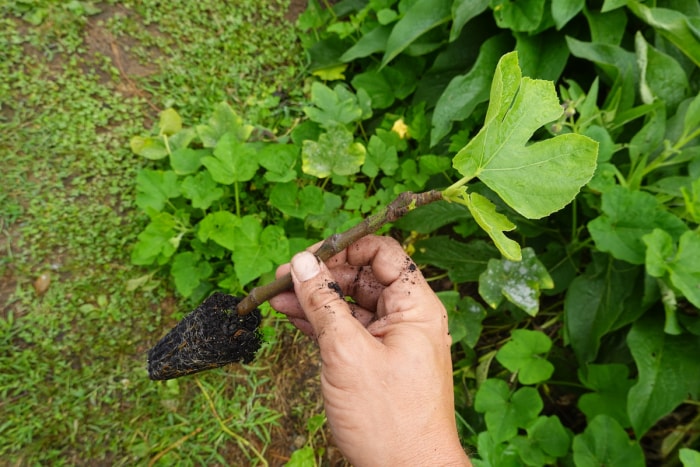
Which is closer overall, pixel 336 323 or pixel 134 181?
pixel 336 323

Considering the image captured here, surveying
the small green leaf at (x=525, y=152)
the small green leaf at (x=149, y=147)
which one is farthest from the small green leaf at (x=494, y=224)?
the small green leaf at (x=149, y=147)

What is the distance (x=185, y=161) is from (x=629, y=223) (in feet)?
6.72

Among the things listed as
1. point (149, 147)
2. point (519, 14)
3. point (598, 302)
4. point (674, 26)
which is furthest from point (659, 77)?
point (149, 147)

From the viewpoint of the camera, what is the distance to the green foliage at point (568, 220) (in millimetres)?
2033

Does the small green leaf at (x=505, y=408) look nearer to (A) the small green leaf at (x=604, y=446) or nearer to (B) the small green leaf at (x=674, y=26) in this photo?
(A) the small green leaf at (x=604, y=446)

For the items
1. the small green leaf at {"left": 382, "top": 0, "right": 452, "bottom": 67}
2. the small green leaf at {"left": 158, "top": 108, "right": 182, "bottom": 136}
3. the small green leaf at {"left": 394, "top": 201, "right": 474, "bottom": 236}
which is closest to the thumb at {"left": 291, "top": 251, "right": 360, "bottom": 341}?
the small green leaf at {"left": 394, "top": 201, "right": 474, "bottom": 236}

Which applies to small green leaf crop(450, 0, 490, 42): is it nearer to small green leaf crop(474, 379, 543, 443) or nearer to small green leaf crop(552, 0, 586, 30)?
small green leaf crop(552, 0, 586, 30)

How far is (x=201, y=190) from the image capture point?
243 cm

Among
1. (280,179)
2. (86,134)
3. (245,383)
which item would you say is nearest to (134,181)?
(86,134)

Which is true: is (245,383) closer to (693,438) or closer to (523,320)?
(523,320)

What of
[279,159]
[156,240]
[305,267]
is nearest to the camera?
[305,267]

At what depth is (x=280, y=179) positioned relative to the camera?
95.0 inches

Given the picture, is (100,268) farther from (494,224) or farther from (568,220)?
(568,220)

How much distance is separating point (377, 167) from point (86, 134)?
1586 millimetres
